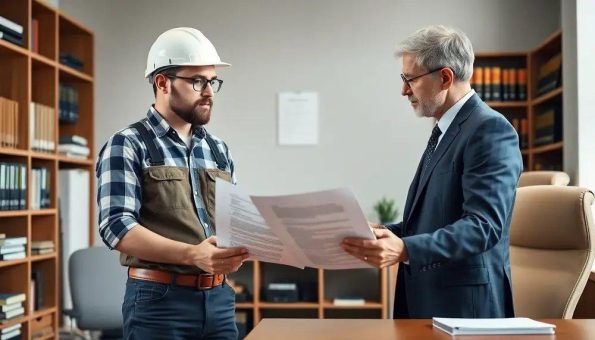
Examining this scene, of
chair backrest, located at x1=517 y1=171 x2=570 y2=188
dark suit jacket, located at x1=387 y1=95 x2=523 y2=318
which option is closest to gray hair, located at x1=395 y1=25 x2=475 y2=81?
dark suit jacket, located at x1=387 y1=95 x2=523 y2=318

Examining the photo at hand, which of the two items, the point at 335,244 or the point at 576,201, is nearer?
the point at 335,244

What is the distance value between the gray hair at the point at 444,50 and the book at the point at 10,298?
3.06 meters

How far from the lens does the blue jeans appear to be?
210 cm

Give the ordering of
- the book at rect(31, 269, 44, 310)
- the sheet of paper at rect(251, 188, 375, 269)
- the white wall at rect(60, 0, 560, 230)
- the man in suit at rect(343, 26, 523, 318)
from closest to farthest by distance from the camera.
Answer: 1. the sheet of paper at rect(251, 188, 375, 269)
2. the man in suit at rect(343, 26, 523, 318)
3. the book at rect(31, 269, 44, 310)
4. the white wall at rect(60, 0, 560, 230)

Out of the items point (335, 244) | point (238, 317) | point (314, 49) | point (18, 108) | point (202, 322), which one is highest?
point (314, 49)

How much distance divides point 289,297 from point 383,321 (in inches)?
129

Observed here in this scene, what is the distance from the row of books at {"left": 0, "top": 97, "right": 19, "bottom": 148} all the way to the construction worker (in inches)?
89.2

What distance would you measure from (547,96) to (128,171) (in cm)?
357

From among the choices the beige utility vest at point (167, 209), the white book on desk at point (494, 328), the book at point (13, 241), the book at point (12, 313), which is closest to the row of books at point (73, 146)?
the book at point (13, 241)

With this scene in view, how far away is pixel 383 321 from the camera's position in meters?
1.86

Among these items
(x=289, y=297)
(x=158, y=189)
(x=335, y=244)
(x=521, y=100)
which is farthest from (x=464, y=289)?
(x=521, y=100)

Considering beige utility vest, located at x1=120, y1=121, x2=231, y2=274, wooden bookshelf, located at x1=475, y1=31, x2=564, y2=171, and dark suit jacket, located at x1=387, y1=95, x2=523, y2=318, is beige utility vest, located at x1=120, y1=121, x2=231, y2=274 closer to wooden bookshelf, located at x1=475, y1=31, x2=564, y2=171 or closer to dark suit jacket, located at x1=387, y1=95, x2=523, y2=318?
dark suit jacket, located at x1=387, y1=95, x2=523, y2=318

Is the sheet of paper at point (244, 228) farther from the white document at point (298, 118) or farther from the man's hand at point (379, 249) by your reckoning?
the white document at point (298, 118)

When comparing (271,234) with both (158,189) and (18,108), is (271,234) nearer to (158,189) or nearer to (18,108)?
(158,189)
